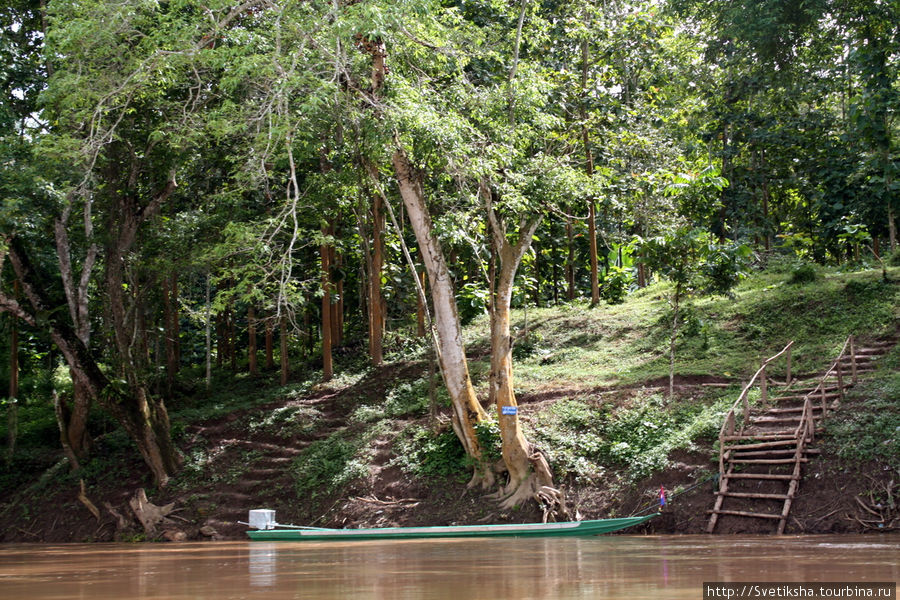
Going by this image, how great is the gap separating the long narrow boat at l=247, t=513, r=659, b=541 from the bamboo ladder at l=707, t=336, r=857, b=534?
4.85ft

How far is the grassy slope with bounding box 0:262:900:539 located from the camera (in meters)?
14.8

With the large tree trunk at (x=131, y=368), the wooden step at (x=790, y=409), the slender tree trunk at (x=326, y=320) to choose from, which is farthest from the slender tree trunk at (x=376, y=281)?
the wooden step at (x=790, y=409)

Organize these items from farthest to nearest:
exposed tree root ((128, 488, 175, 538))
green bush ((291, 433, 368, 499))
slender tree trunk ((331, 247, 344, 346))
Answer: slender tree trunk ((331, 247, 344, 346)), green bush ((291, 433, 368, 499)), exposed tree root ((128, 488, 175, 538))

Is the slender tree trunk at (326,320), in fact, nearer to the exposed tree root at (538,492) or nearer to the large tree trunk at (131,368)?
the large tree trunk at (131,368)

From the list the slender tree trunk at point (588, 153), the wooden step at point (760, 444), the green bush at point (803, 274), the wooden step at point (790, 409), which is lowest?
the wooden step at point (760, 444)

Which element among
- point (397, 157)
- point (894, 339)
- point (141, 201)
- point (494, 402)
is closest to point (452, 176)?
point (397, 157)

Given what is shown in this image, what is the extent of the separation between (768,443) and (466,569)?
743 cm

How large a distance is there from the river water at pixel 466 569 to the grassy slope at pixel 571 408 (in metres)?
3.40

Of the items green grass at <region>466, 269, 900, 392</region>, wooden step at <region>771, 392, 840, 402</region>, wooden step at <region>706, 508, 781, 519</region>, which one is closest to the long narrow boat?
wooden step at <region>706, 508, 781, 519</region>

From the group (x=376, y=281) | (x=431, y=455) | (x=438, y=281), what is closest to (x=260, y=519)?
(x=431, y=455)

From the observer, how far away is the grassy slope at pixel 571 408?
581 inches

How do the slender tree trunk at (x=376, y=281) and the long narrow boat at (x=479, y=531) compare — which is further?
the slender tree trunk at (x=376, y=281)

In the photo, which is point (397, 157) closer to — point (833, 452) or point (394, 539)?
point (394, 539)

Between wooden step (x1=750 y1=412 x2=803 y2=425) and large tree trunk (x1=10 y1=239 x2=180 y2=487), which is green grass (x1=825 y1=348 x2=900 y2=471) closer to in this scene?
wooden step (x1=750 y1=412 x2=803 y2=425)
